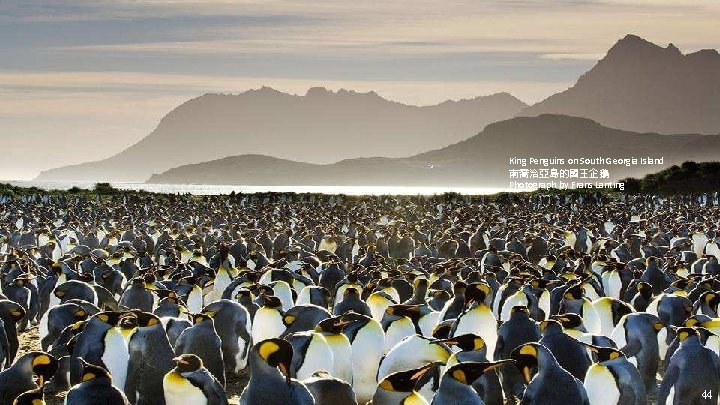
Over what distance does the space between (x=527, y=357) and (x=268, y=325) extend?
15.0 ft

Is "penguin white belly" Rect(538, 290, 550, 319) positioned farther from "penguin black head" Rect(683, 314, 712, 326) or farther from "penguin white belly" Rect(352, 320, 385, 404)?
"penguin white belly" Rect(352, 320, 385, 404)

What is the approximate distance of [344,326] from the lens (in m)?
9.65

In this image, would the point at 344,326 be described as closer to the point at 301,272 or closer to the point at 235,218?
the point at 301,272

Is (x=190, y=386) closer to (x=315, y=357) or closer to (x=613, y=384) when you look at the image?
(x=315, y=357)

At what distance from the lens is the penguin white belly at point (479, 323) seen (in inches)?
392

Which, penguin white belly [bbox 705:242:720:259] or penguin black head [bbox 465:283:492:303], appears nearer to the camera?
penguin black head [bbox 465:283:492:303]

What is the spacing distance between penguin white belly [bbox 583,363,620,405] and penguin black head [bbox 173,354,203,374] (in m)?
3.73

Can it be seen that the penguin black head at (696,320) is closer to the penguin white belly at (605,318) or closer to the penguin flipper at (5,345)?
the penguin white belly at (605,318)

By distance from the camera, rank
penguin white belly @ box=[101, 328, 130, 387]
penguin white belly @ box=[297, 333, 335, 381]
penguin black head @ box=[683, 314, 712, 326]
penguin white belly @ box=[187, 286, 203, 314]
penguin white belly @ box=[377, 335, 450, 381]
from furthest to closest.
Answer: penguin white belly @ box=[187, 286, 203, 314] < penguin black head @ box=[683, 314, 712, 326] < penguin white belly @ box=[101, 328, 130, 387] < penguin white belly @ box=[297, 333, 335, 381] < penguin white belly @ box=[377, 335, 450, 381]

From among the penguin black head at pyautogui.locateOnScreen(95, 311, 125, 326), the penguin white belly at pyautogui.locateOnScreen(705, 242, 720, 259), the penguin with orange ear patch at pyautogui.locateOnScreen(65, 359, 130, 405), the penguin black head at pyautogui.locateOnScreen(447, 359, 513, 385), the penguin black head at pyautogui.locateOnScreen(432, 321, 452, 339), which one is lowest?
the penguin white belly at pyautogui.locateOnScreen(705, 242, 720, 259)

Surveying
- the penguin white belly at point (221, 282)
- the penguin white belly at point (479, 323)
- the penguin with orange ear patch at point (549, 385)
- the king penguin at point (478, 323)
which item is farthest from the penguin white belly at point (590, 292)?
the penguin with orange ear patch at point (549, 385)

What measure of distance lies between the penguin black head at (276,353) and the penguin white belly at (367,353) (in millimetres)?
2936

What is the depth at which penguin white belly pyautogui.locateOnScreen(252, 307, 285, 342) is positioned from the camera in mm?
10789

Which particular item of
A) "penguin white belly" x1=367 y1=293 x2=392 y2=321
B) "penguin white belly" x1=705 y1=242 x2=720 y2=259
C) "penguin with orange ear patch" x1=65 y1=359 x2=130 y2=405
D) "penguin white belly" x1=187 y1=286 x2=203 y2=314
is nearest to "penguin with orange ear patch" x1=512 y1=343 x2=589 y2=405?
"penguin with orange ear patch" x1=65 y1=359 x2=130 y2=405
